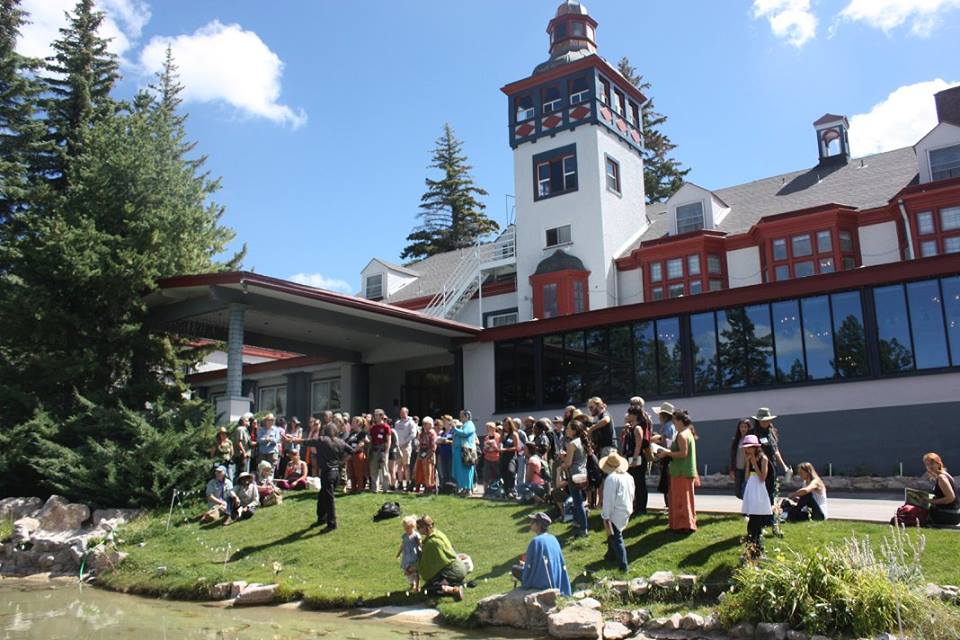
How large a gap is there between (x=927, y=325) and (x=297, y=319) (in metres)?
15.3

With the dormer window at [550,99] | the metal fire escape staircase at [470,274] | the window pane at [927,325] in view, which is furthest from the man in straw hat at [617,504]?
the dormer window at [550,99]

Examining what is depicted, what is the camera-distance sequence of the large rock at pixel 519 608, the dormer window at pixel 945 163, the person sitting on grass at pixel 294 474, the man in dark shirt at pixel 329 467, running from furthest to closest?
the dormer window at pixel 945 163 → the person sitting on grass at pixel 294 474 → the man in dark shirt at pixel 329 467 → the large rock at pixel 519 608

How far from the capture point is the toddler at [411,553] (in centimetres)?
1089

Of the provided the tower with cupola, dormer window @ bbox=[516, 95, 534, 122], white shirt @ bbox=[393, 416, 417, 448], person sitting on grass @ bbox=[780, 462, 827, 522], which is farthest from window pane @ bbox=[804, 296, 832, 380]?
dormer window @ bbox=[516, 95, 534, 122]

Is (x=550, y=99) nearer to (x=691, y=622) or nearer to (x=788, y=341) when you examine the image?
(x=788, y=341)

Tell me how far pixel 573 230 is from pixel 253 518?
1823cm

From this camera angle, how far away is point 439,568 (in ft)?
34.3

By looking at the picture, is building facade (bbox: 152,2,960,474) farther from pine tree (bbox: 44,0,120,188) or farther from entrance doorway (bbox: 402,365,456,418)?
pine tree (bbox: 44,0,120,188)

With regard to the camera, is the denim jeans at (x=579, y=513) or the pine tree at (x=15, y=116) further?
the pine tree at (x=15, y=116)

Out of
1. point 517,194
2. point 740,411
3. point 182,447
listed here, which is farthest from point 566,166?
point 182,447

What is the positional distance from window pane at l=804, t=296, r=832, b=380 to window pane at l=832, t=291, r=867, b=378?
153 mm

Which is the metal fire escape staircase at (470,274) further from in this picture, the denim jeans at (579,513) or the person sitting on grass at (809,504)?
the person sitting on grass at (809,504)

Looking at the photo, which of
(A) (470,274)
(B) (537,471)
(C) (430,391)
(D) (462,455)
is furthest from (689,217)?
(B) (537,471)

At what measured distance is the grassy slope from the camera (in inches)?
391
